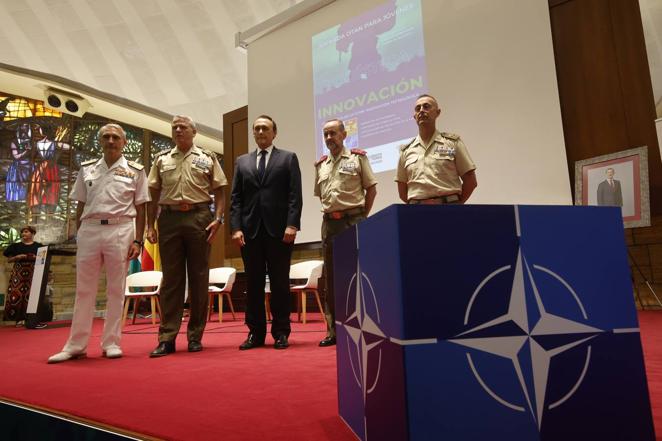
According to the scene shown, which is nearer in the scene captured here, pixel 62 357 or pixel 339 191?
pixel 62 357

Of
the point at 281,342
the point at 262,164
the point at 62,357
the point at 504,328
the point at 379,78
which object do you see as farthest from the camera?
the point at 379,78

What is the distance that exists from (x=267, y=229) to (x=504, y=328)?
199 centimetres

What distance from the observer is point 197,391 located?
154 centimetres

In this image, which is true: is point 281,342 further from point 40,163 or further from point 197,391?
point 40,163

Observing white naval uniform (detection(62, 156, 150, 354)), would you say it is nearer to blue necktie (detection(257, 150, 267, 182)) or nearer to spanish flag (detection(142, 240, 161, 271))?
blue necktie (detection(257, 150, 267, 182))

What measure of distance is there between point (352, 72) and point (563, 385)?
182 inches

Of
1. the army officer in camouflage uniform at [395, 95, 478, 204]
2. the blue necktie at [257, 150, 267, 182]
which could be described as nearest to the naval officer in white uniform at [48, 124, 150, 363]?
the blue necktie at [257, 150, 267, 182]

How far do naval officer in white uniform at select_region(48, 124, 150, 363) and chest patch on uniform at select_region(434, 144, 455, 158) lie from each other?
1.73 meters

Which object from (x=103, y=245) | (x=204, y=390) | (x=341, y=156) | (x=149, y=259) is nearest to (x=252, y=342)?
(x=103, y=245)

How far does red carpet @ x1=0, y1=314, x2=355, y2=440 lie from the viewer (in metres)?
1.11

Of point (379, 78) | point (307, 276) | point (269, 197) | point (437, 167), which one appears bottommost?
point (307, 276)

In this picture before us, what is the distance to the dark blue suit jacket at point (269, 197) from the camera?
269 centimetres

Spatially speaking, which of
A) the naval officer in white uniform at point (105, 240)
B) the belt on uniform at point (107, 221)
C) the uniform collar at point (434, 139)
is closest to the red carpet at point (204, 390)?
the naval officer in white uniform at point (105, 240)

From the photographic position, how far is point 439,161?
8.45 ft
